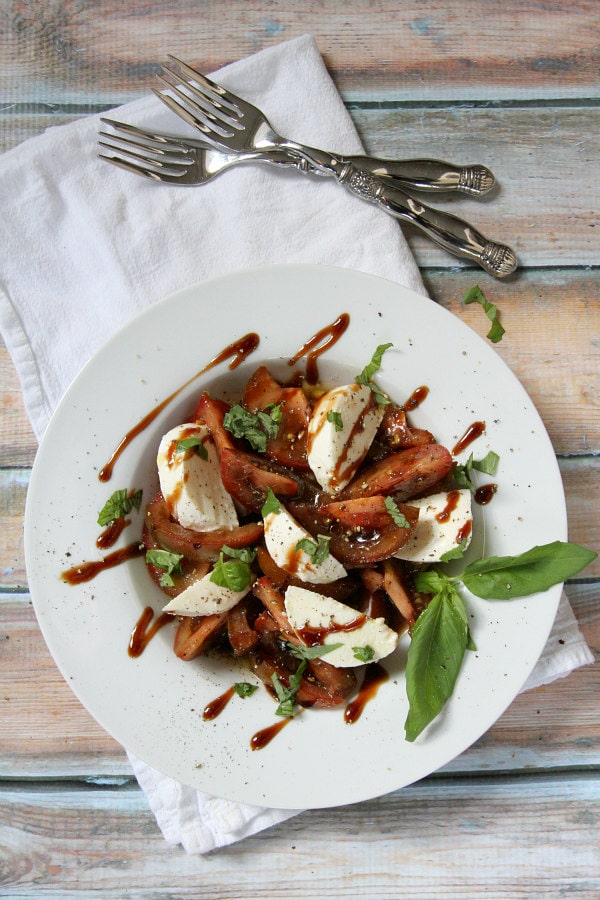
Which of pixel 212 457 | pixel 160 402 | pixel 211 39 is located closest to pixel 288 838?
pixel 212 457

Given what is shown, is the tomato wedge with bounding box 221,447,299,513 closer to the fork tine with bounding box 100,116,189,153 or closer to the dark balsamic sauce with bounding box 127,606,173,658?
the dark balsamic sauce with bounding box 127,606,173,658

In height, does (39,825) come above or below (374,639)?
below

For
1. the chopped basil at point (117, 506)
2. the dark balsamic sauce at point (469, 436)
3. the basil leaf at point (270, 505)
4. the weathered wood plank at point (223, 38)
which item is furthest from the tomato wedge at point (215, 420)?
the weathered wood plank at point (223, 38)

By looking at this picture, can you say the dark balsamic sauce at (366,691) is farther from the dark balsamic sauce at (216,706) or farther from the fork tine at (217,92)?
the fork tine at (217,92)

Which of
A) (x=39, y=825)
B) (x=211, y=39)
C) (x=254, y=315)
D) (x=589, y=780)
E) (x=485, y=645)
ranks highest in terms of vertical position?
(x=211, y=39)

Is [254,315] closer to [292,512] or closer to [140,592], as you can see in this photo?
[292,512]

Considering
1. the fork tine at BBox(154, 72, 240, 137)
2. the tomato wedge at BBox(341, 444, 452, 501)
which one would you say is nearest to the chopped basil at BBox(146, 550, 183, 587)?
the tomato wedge at BBox(341, 444, 452, 501)

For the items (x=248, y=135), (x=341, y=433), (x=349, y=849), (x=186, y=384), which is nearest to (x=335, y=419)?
(x=341, y=433)
